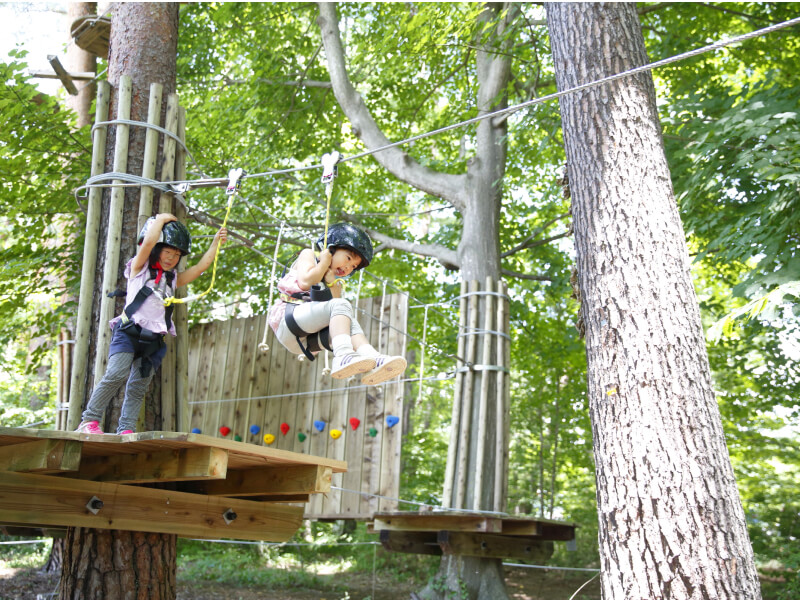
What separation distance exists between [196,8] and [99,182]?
20.8ft

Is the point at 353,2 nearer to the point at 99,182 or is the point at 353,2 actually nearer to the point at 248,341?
the point at 248,341

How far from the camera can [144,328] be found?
381 centimetres

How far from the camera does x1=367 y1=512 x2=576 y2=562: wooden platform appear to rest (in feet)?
18.6

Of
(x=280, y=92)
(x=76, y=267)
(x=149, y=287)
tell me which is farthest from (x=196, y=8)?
(x=149, y=287)

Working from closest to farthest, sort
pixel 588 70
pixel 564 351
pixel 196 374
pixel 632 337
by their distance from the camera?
pixel 632 337 → pixel 588 70 → pixel 196 374 → pixel 564 351

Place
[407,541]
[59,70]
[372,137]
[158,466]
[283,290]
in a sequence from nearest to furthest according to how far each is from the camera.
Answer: [158,466], [283,290], [59,70], [407,541], [372,137]

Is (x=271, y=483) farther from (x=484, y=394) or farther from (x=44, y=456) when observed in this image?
(x=484, y=394)

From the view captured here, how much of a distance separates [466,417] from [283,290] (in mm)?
2902

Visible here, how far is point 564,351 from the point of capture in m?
9.57

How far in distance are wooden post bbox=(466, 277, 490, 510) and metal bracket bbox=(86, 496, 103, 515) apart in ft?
11.2

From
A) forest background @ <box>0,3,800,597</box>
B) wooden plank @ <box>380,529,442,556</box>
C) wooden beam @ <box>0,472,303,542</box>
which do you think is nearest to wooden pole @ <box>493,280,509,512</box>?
forest background @ <box>0,3,800,597</box>

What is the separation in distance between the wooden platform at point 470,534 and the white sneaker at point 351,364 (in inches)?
96.3

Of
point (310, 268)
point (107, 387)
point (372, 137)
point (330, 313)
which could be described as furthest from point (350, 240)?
point (372, 137)

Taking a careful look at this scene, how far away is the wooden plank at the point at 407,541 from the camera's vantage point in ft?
20.9
